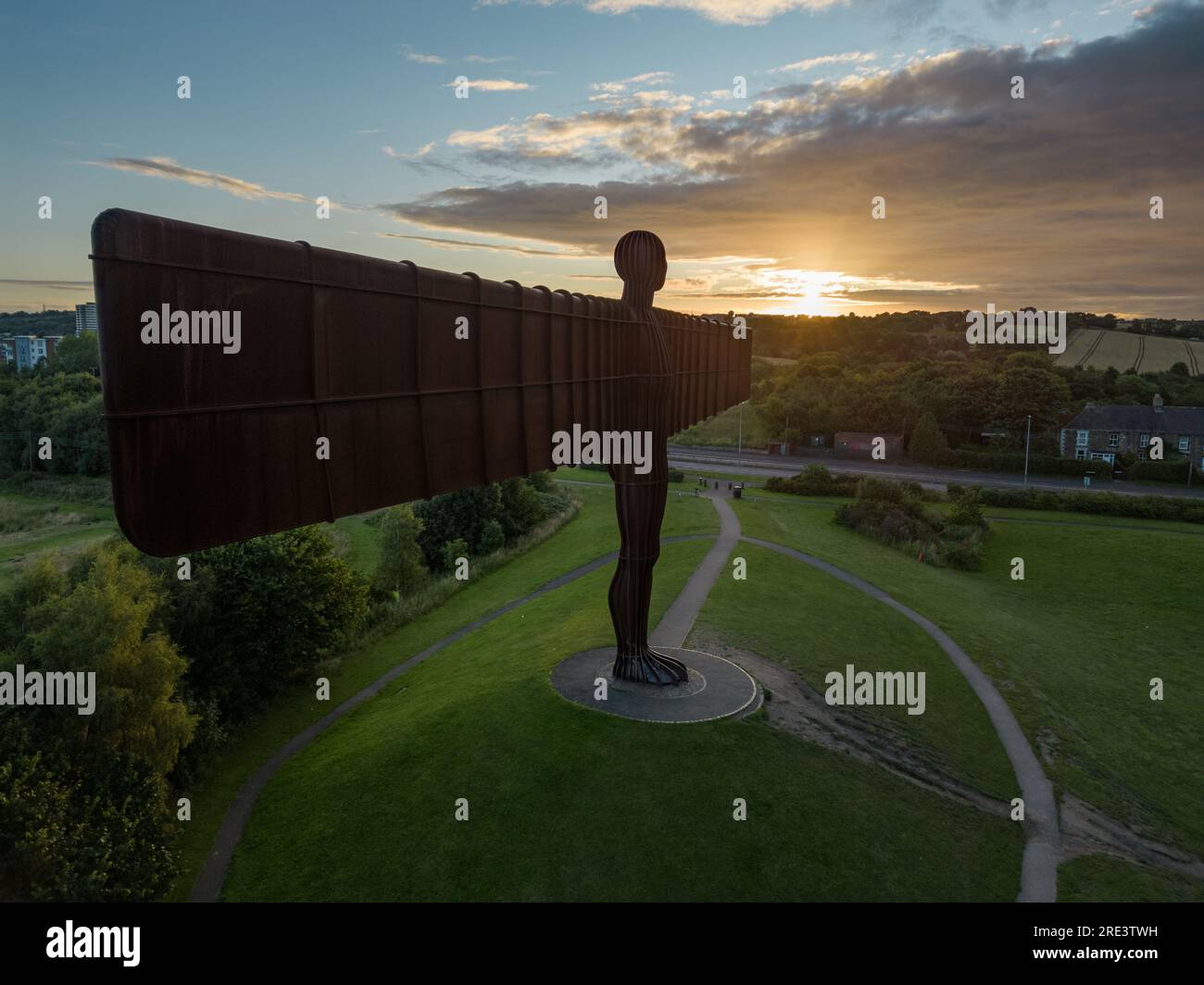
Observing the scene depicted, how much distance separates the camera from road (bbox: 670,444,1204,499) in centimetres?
7256

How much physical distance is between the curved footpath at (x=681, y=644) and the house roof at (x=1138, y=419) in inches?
2385

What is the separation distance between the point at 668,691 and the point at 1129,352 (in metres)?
148

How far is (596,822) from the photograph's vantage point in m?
18.7

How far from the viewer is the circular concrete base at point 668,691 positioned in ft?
72.8

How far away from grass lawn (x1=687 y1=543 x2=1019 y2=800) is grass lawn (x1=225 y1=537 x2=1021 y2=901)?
3407 mm

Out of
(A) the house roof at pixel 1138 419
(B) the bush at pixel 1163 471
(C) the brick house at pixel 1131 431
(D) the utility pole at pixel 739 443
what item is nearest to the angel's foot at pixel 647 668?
(D) the utility pole at pixel 739 443

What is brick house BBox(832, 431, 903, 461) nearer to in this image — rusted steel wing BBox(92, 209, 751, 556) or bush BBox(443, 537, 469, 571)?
bush BBox(443, 537, 469, 571)

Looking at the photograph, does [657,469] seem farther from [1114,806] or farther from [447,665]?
[1114,806]

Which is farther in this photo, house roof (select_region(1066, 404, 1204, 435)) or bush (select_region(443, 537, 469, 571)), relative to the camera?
house roof (select_region(1066, 404, 1204, 435))

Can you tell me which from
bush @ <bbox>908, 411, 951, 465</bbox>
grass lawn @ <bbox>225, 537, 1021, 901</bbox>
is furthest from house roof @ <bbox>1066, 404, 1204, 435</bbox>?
grass lawn @ <bbox>225, 537, 1021, 901</bbox>
